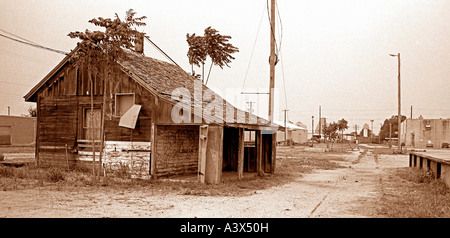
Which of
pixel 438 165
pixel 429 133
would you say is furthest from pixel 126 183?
pixel 429 133

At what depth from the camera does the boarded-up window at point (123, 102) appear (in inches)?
659

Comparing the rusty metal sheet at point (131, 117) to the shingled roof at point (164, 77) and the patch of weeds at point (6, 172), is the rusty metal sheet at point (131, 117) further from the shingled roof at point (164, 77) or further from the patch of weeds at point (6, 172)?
the patch of weeds at point (6, 172)

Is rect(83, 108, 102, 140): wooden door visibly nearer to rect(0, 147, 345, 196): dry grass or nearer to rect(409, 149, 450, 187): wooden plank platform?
rect(0, 147, 345, 196): dry grass

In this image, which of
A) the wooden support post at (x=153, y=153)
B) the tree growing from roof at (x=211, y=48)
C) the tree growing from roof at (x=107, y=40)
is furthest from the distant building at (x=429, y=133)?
the tree growing from roof at (x=107, y=40)

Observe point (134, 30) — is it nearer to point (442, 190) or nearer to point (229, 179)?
point (229, 179)

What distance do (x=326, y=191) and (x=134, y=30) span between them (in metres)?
8.49

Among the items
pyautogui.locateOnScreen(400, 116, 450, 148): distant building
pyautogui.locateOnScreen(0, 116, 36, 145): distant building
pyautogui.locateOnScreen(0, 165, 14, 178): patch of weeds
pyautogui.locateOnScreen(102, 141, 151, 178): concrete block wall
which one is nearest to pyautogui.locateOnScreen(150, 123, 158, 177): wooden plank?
pyautogui.locateOnScreen(102, 141, 151, 178): concrete block wall

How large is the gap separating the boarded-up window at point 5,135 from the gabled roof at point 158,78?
28.7 m

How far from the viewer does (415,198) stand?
11.5 m

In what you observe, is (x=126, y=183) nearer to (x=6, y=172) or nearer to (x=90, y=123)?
(x=90, y=123)

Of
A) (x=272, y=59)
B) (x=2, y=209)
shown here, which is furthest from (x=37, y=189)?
(x=272, y=59)

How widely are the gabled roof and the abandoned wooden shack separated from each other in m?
0.04

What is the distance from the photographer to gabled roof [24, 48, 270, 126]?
53.2 ft

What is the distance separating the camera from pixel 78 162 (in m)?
17.8
